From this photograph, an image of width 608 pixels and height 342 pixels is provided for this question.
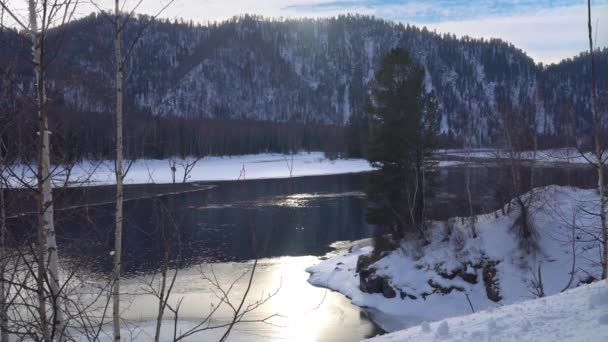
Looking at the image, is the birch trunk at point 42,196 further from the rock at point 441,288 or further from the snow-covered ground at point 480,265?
the rock at point 441,288

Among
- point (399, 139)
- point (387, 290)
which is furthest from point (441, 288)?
point (399, 139)

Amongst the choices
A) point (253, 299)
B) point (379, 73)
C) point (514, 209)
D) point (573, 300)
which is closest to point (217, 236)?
point (253, 299)

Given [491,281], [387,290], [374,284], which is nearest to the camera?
[491,281]

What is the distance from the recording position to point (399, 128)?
20.4 meters

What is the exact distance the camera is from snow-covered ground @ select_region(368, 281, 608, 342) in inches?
201

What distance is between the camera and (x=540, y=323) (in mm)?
5660

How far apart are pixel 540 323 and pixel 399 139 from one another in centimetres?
1502

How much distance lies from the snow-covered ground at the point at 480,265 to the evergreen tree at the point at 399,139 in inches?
65.3

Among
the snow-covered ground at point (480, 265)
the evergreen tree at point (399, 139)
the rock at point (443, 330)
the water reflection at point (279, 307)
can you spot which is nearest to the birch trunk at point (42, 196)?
the rock at point (443, 330)

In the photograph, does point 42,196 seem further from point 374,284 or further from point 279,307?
point 374,284

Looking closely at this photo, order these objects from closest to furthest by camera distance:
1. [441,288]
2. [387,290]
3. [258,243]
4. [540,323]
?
1. [540,323]
2. [441,288]
3. [387,290]
4. [258,243]

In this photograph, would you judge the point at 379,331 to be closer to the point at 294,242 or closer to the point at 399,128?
the point at 399,128

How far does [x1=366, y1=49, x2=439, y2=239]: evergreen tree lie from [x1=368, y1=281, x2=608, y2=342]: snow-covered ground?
13.2m

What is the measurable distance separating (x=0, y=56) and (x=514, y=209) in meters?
17.7
